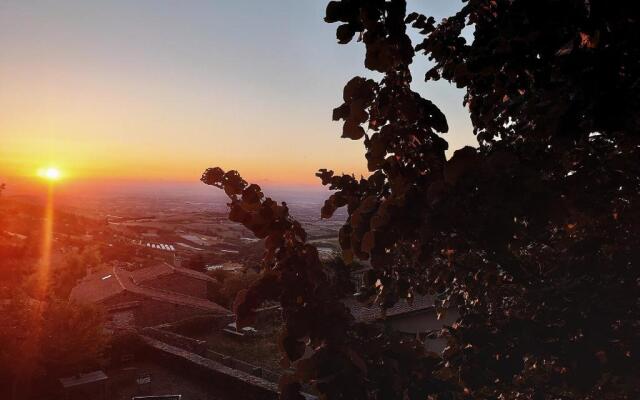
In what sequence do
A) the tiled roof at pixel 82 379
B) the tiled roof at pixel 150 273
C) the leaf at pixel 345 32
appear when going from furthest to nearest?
the tiled roof at pixel 150 273, the tiled roof at pixel 82 379, the leaf at pixel 345 32

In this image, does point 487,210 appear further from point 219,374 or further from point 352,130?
point 219,374

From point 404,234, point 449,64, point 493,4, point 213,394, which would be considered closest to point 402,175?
point 404,234

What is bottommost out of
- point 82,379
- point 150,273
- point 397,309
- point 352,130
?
point 82,379

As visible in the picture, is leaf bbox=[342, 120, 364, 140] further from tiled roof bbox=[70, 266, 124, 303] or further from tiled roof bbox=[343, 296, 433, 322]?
tiled roof bbox=[70, 266, 124, 303]

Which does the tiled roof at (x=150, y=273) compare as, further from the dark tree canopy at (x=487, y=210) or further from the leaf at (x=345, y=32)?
the leaf at (x=345, y=32)

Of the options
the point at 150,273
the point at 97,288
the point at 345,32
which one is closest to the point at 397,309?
the point at 150,273

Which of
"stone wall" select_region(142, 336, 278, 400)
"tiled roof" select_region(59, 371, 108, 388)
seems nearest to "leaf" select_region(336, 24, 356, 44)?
"stone wall" select_region(142, 336, 278, 400)

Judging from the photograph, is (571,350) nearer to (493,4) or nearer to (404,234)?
(404,234)

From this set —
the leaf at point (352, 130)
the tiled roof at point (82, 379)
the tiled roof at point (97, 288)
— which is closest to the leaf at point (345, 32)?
the leaf at point (352, 130)
